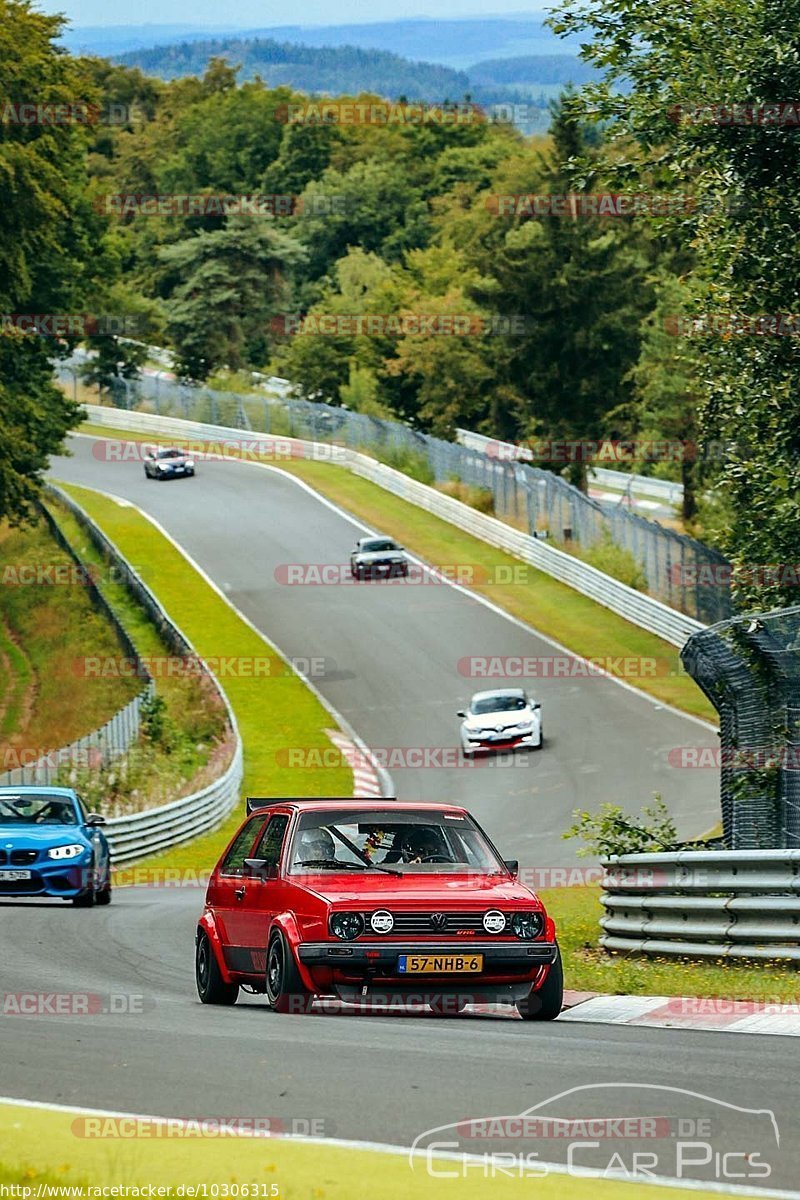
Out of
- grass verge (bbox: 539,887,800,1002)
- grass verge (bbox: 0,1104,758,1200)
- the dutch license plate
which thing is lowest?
grass verge (bbox: 539,887,800,1002)

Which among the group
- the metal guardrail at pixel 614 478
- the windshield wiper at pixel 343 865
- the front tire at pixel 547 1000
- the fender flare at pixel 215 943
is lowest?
the metal guardrail at pixel 614 478

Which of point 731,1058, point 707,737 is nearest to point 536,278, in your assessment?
point 707,737

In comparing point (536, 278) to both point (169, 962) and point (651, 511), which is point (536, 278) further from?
point (169, 962)

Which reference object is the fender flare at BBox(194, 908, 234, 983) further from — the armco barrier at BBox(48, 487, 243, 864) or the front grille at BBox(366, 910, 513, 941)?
the armco barrier at BBox(48, 487, 243, 864)

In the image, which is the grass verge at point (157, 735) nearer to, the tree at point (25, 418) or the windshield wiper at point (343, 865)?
the tree at point (25, 418)

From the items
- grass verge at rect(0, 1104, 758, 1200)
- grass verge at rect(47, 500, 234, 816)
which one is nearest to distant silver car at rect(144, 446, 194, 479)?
grass verge at rect(47, 500, 234, 816)

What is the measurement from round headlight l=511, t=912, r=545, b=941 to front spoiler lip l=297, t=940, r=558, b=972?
0.31 ft

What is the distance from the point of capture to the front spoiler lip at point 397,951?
10.1 m

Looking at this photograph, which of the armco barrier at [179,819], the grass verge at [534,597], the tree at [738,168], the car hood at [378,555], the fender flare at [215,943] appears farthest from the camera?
the car hood at [378,555]

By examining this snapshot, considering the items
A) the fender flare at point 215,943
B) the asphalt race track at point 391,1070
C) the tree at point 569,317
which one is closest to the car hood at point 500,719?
the fender flare at point 215,943

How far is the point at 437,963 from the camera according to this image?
10086 millimetres

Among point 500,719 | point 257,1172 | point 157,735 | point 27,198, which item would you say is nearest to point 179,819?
point 157,735

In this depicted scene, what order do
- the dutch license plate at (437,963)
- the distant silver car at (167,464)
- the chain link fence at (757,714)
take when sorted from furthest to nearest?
1. the distant silver car at (167,464)
2. the chain link fence at (757,714)
3. the dutch license plate at (437,963)

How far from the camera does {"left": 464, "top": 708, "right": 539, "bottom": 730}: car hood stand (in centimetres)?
3800
